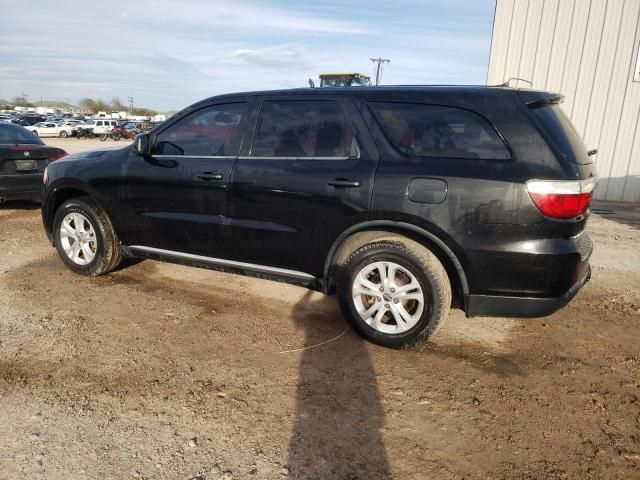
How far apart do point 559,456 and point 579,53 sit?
1106cm

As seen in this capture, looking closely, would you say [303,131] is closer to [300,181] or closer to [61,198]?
→ [300,181]

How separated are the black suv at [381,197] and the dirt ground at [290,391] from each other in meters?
A: 0.42

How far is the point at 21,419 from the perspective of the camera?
8.58ft

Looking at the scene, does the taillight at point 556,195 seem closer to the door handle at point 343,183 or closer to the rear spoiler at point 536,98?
the rear spoiler at point 536,98

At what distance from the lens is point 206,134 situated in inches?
165

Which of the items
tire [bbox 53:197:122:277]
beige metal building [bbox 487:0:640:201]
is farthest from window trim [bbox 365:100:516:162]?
beige metal building [bbox 487:0:640:201]

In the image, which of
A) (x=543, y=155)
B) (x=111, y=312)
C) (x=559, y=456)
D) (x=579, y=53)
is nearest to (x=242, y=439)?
(x=559, y=456)

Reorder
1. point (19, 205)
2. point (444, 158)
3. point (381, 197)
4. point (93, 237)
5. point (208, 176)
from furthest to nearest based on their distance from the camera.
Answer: point (19, 205) → point (93, 237) → point (208, 176) → point (381, 197) → point (444, 158)

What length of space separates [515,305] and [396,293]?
0.78 metres

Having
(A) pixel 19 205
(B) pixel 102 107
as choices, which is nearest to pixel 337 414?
(A) pixel 19 205

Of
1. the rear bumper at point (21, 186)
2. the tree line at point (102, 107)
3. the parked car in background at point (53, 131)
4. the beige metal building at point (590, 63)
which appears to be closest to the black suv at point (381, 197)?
the rear bumper at point (21, 186)

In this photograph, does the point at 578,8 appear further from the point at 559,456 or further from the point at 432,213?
the point at 559,456

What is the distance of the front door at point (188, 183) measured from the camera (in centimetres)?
405

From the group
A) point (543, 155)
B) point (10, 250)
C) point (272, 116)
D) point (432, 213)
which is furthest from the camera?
point (10, 250)
